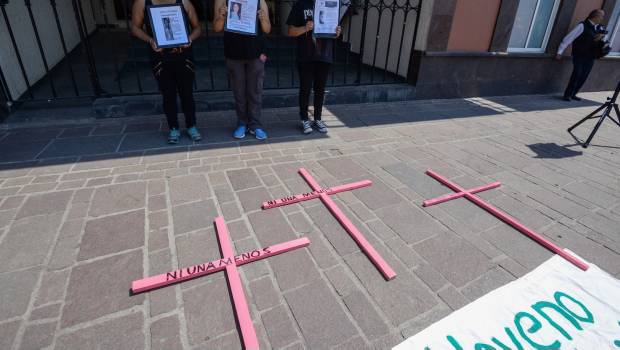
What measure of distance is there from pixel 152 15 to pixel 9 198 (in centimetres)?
218

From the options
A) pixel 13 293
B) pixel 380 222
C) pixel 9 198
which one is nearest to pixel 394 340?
pixel 380 222

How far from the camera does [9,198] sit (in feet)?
9.55

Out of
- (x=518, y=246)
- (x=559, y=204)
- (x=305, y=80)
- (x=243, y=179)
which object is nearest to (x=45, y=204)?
(x=243, y=179)

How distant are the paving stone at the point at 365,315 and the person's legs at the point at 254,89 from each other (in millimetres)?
2951

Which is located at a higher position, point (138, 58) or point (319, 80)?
point (319, 80)

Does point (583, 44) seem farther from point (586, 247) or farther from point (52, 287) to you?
point (52, 287)

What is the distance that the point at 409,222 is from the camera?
2.86 metres

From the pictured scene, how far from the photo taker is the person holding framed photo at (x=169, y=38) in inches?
135

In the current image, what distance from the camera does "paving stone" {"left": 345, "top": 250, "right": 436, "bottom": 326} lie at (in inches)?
78.7

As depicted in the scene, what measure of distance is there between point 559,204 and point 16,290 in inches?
177

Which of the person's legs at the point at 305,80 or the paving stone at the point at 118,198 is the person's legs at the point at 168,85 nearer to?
the paving stone at the point at 118,198

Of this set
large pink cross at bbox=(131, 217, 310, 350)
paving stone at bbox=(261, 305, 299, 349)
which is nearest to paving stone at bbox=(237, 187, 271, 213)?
large pink cross at bbox=(131, 217, 310, 350)

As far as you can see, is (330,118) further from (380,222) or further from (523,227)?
(523,227)

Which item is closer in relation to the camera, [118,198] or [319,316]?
[319,316]
